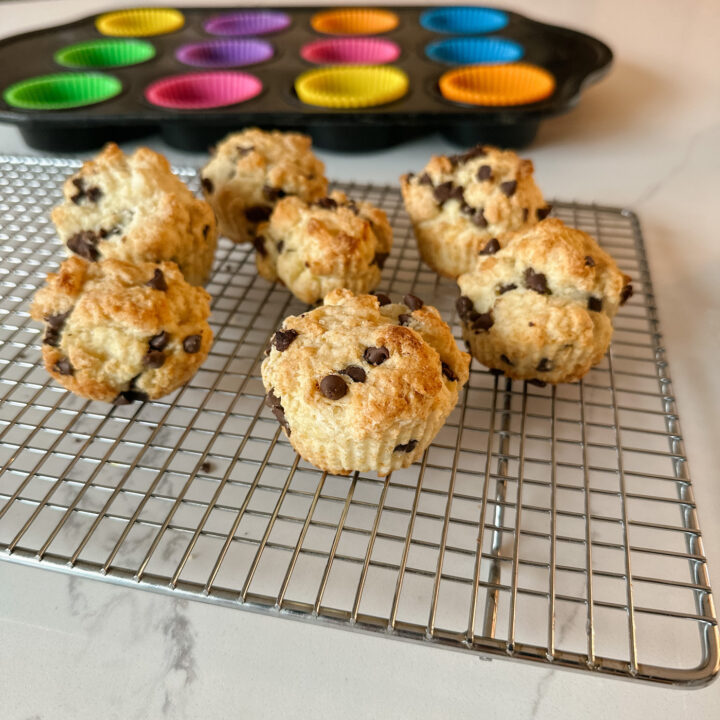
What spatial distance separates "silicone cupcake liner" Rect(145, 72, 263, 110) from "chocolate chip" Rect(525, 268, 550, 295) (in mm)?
1441

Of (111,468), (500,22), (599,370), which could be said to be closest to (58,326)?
(111,468)

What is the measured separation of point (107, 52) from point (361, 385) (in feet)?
7.75

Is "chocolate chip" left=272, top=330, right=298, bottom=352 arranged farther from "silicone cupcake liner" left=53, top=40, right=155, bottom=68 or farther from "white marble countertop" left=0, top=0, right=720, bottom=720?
"silicone cupcake liner" left=53, top=40, right=155, bottom=68

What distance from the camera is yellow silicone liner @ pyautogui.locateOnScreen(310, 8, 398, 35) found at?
9.52 feet

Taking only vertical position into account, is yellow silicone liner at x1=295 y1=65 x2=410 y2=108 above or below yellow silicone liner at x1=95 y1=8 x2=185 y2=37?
below

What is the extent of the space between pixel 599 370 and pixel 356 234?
0.66 meters

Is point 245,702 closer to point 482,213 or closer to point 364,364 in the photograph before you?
point 364,364

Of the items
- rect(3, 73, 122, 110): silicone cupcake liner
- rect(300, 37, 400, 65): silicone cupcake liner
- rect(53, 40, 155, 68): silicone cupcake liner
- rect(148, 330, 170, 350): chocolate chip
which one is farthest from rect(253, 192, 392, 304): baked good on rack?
rect(53, 40, 155, 68): silicone cupcake liner

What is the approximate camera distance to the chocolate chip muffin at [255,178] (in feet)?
5.53

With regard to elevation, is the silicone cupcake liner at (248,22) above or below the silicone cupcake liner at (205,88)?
above

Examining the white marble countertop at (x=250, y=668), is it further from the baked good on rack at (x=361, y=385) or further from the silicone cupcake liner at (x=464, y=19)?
the silicone cupcake liner at (x=464, y=19)

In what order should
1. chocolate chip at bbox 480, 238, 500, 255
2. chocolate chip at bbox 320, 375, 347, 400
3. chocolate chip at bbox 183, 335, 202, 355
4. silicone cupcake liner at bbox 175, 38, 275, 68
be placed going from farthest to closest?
1. silicone cupcake liner at bbox 175, 38, 275, 68
2. chocolate chip at bbox 480, 238, 500, 255
3. chocolate chip at bbox 183, 335, 202, 355
4. chocolate chip at bbox 320, 375, 347, 400

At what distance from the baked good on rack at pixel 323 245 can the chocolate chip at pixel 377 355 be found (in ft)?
1.30

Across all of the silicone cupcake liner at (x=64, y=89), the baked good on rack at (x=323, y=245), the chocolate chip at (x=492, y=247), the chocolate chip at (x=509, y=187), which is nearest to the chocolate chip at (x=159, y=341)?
the baked good on rack at (x=323, y=245)
